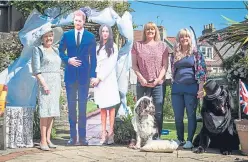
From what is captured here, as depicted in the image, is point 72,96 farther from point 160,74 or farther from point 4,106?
point 160,74

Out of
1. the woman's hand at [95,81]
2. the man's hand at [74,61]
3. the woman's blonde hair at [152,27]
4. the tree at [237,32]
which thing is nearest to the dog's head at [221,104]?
the tree at [237,32]

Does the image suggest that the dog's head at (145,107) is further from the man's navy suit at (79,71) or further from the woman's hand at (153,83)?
the man's navy suit at (79,71)

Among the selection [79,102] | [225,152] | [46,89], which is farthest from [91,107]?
[225,152]

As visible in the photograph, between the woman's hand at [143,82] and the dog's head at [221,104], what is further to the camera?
the woman's hand at [143,82]

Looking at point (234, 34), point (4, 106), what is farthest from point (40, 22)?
point (234, 34)

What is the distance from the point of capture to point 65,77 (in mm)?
6609

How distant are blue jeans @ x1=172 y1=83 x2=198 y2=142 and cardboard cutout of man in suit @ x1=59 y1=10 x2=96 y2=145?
1415 mm

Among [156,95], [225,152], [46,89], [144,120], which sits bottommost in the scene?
[225,152]

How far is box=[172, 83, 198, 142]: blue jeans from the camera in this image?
6266 mm

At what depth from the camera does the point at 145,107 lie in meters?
6.04

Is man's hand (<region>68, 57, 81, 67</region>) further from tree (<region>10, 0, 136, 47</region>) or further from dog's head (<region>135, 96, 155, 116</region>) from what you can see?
dog's head (<region>135, 96, 155, 116</region>)

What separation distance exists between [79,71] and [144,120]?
1.40m

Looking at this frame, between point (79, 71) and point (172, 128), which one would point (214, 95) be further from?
point (172, 128)

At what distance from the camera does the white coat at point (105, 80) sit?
6617 millimetres
